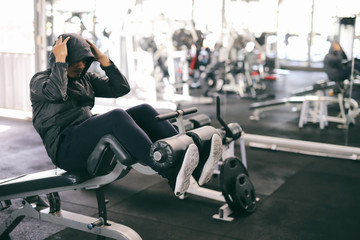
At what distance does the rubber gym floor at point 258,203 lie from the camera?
2.48m

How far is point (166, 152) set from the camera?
1932 mm

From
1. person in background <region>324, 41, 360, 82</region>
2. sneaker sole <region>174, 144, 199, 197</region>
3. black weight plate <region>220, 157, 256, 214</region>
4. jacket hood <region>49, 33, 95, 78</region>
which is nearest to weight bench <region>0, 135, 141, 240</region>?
sneaker sole <region>174, 144, 199, 197</region>

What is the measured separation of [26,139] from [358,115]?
3.21 m

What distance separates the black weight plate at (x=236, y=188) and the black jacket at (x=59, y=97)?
88 centimetres

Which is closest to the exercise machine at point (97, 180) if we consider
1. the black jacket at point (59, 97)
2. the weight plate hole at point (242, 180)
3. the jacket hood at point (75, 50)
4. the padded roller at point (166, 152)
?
the padded roller at point (166, 152)

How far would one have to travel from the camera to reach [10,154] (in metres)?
4.01

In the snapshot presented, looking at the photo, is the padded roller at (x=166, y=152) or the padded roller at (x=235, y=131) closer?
the padded roller at (x=166, y=152)

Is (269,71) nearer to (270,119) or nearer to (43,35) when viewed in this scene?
(270,119)

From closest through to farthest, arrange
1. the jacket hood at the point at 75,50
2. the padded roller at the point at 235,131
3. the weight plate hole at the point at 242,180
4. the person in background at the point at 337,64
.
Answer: the jacket hood at the point at 75,50, the weight plate hole at the point at 242,180, the padded roller at the point at 235,131, the person in background at the point at 337,64

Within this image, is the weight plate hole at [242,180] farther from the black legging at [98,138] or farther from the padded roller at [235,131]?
the black legging at [98,138]

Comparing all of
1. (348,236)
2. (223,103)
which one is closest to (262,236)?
(348,236)

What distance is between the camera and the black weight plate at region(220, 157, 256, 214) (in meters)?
2.65

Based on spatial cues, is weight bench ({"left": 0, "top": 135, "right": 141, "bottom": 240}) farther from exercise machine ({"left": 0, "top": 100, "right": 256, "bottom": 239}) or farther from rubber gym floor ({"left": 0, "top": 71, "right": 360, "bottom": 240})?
rubber gym floor ({"left": 0, "top": 71, "right": 360, "bottom": 240})

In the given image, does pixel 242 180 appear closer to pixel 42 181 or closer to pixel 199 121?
pixel 199 121
